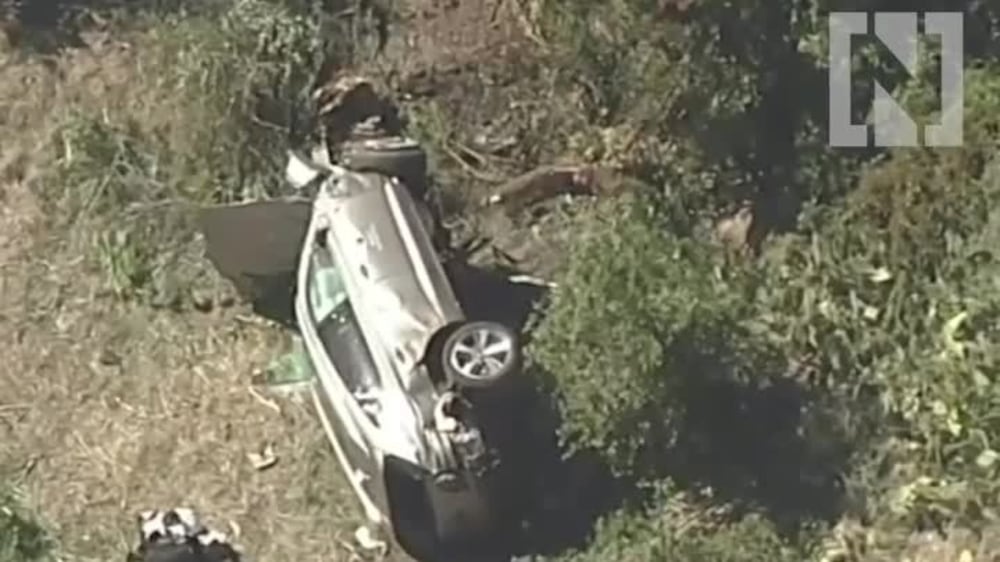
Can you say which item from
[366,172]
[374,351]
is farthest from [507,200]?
[374,351]

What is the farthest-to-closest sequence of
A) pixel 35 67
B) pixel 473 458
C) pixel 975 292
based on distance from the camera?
pixel 35 67 → pixel 975 292 → pixel 473 458

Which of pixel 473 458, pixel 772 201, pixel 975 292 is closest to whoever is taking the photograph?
pixel 473 458

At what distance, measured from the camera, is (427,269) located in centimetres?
680

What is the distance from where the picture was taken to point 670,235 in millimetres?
7148

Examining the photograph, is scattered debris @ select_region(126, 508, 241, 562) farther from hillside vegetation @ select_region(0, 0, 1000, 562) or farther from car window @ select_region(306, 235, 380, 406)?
car window @ select_region(306, 235, 380, 406)

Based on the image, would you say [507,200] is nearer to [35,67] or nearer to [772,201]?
[772,201]

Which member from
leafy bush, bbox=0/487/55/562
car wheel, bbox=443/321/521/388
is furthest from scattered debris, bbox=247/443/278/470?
car wheel, bbox=443/321/521/388

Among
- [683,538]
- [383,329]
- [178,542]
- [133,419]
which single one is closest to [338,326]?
[383,329]

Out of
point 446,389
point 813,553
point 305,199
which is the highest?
point 305,199

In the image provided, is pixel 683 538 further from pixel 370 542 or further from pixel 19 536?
pixel 19 536

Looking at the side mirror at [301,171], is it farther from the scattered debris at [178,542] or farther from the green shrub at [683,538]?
the green shrub at [683,538]

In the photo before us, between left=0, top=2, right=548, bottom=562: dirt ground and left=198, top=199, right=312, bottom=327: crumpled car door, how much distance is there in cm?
18

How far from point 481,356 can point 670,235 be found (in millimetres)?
883

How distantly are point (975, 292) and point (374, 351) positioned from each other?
149cm
